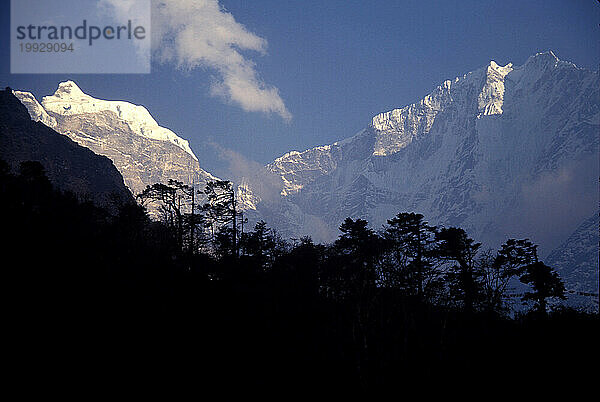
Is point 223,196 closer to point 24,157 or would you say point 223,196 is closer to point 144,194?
point 144,194

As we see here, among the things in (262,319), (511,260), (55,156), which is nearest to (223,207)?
(262,319)

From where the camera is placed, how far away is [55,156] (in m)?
111

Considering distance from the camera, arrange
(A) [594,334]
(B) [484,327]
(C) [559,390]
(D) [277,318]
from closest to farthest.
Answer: (C) [559,390] < (A) [594,334] < (B) [484,327] < (D) [277,318]

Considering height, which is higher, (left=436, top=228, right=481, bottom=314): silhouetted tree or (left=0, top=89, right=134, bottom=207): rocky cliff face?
(left=0, top=89, right=134, bottom=207): rocky cliff face

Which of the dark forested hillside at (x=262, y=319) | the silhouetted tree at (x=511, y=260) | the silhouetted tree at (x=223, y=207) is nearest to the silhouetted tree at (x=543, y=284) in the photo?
the dark forested hillside at (x=262, y=319)

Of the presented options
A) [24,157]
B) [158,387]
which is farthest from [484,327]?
[24,157]

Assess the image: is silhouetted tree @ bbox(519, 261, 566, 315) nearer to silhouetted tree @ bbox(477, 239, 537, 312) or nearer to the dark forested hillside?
the dark forested hillside

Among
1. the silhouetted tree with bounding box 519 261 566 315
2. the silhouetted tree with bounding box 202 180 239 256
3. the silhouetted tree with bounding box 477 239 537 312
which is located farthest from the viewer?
the silhouetted tree with bounding box 202 180 239 256

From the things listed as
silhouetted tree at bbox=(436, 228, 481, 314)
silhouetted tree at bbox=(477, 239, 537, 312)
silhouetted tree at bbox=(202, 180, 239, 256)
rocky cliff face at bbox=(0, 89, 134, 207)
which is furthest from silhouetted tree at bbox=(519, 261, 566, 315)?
rocky cliff face at bbox=(0, 89, 134, 207)

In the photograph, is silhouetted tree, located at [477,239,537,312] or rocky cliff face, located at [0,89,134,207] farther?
rocky cliff face, located at [0,89,134,207]

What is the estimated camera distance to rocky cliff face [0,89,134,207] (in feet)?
336

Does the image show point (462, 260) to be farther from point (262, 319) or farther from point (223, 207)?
point (223, 207)

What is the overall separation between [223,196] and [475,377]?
36.9 m

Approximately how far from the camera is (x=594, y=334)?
2569cm
